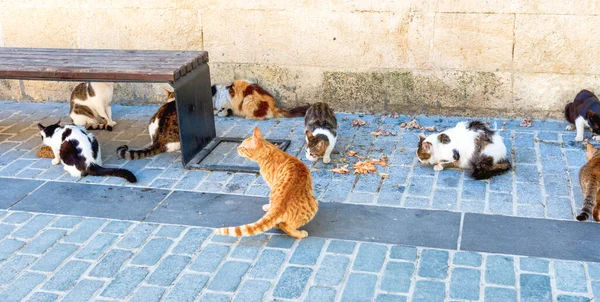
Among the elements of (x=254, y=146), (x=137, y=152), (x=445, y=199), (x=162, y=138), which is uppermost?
(x=254, y=146)

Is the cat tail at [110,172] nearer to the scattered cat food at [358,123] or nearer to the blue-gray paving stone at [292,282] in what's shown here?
the blue-gray paving stone at [292,282]

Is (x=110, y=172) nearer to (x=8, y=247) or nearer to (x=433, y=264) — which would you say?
(x=8, y=247)

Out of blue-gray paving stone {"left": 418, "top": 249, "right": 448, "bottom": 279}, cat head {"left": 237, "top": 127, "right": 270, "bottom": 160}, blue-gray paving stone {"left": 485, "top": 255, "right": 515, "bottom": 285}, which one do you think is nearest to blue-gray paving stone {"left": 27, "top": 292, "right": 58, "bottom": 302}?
cat head {"left": 237, "top": 127, "right": 270, "bottom": 160}

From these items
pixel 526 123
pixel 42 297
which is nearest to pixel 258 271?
pixel 42 297

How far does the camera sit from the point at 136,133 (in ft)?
24.3

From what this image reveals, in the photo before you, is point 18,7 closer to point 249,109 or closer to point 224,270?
point 249,109

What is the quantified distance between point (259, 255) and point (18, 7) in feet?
18.1

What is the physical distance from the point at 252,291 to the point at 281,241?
676 millimetres

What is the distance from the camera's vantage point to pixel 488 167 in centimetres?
585

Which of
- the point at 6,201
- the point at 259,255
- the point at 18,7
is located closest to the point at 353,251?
the point at 259,255

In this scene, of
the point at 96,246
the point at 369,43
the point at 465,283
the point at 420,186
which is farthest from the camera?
the point at 369,43

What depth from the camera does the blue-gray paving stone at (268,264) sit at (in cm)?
446

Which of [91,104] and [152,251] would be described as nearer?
[152,251]

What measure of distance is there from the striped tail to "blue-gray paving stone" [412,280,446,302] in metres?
1.10
